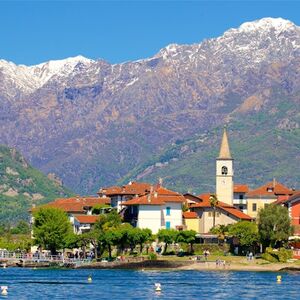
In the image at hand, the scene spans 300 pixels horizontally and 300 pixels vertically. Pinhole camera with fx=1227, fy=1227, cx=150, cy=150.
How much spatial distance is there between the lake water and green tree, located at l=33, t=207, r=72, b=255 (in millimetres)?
21132

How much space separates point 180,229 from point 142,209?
6.97 metres

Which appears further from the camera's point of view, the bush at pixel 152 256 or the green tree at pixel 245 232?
the green tree at pixel 245 232

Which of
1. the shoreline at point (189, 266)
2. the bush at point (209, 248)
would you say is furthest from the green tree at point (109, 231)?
the bush at point (209, 248)

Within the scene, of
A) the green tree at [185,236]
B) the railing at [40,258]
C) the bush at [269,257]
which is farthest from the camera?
the green tree at [185,236]

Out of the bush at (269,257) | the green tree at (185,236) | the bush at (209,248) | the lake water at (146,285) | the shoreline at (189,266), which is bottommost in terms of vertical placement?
the lake water at (146,285)

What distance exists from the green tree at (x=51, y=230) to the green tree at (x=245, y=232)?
26556 mm

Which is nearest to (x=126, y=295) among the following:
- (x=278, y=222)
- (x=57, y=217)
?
(x=278, y=222)

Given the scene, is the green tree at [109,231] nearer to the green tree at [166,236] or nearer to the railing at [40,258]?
the railing at [40,258]

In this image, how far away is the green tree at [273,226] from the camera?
179 metres

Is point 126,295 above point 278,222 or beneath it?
beneath

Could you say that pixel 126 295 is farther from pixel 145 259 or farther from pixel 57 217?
pixel 57 217

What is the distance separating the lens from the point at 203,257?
18175 cm

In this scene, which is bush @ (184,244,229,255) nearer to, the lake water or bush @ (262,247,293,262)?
bush @ (262,247,293,262)

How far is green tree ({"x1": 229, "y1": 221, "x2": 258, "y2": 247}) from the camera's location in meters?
183
